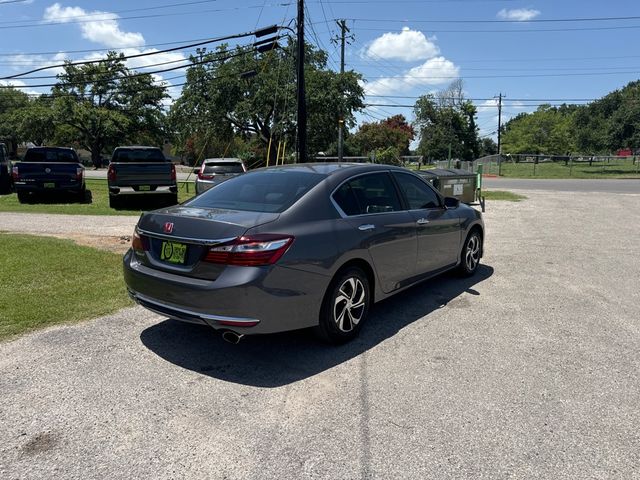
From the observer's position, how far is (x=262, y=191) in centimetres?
447

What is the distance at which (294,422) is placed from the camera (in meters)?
3.07

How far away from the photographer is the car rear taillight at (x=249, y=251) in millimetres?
3527

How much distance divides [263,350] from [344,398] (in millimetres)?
1065

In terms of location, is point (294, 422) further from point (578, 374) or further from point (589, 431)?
point (578, 374)

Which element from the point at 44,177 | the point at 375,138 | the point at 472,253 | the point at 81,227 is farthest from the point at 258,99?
the point at 375,138

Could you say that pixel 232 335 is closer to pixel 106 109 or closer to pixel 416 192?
pixel 416 192

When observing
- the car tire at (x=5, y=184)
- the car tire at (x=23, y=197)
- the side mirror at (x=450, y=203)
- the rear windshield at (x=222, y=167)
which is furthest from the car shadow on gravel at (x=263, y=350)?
the car tire at (x=5, y=184)

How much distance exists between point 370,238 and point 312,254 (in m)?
0.82

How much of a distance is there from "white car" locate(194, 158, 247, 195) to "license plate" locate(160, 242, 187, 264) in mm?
11430

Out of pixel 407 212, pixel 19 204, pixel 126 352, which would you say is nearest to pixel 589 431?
pixel 407 212

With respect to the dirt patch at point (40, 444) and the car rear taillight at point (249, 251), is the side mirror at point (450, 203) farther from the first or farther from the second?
the dirt patch at point (40, 444)

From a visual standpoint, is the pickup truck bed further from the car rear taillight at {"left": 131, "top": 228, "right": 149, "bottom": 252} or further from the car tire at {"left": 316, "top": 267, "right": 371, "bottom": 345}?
the car tire at {"left": 316, "top": 267, "right": 371, "bottom": 345}

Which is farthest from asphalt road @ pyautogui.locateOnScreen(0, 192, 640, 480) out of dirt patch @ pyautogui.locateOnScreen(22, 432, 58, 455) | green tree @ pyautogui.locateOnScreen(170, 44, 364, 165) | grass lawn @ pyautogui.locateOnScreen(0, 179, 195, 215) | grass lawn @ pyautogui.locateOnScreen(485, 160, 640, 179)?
grass lawn @ pyautogui.locateOnScreen(485, 160, 640, 179)

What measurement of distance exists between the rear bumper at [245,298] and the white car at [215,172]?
1165cm
